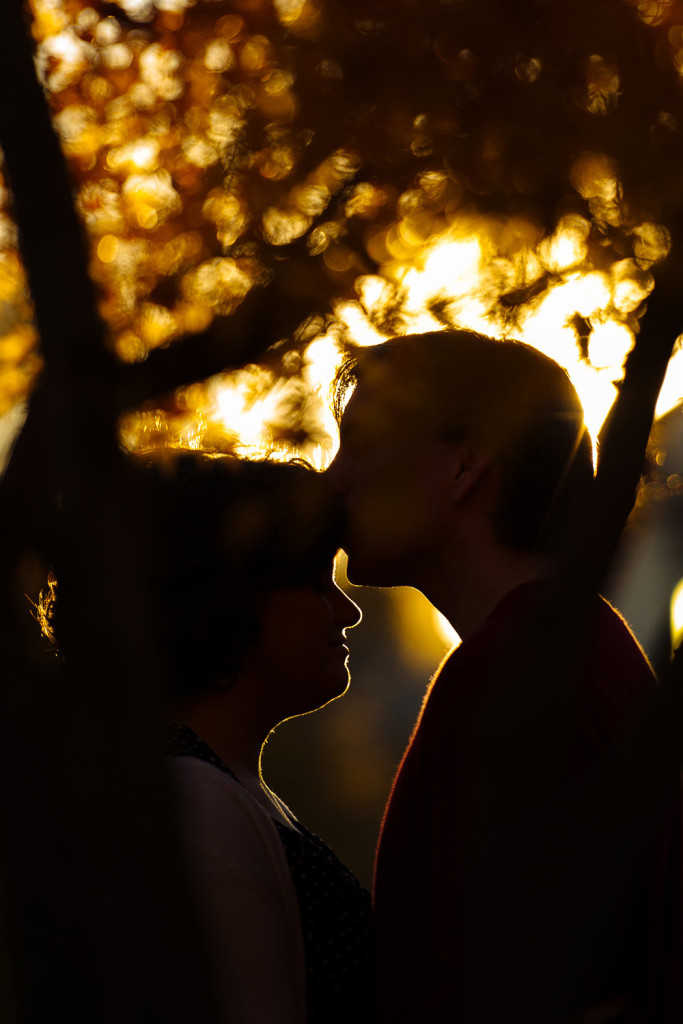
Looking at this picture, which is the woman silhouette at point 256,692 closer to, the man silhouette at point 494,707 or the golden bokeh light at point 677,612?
the man silhouette at point 494,707

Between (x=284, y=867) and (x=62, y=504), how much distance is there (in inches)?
43.6

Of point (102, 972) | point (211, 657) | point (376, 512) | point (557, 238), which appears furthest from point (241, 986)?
point (557, 238)

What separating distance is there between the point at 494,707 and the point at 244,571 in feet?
4.48

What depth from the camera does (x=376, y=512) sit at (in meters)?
2.33

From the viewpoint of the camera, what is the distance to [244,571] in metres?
2.21

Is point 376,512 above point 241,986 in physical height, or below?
above

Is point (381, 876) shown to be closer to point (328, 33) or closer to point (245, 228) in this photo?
point (245, 228)

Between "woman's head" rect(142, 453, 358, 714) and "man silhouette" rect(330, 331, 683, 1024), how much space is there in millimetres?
142

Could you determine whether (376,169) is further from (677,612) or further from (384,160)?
(677,612)

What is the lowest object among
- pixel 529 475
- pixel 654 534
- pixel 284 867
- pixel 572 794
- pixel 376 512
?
pixel 284 867

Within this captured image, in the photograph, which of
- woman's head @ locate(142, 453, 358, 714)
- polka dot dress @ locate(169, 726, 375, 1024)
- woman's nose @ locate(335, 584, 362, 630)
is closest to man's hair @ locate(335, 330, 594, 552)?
woman's head @ locate(142, 453, 358, 714)

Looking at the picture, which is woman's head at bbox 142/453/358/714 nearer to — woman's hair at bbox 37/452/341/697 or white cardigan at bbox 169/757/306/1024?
woman's hair at bbox 37/452/341/697

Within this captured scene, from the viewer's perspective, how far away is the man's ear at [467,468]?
2.19m

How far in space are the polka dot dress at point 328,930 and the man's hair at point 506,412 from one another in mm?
875
